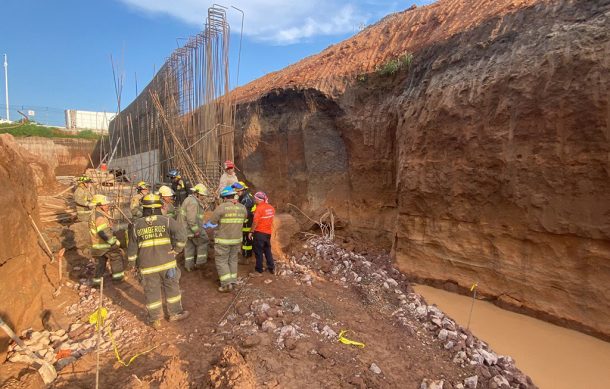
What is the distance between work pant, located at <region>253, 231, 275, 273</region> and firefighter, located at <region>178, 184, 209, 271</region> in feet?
3.41

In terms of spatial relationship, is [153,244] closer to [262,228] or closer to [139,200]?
[262,228]

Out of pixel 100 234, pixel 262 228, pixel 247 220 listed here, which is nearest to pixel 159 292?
pixel 100 234

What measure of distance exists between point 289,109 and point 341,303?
19.4 feet

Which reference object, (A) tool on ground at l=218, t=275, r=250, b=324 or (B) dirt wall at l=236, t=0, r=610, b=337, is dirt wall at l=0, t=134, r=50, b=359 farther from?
(B) dirt wall at l=236, t=0, r=610, b=337

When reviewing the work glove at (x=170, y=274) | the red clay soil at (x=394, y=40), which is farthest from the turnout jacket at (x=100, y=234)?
the red clay soil at (x=394, y=40)

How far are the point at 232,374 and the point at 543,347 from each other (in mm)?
3435

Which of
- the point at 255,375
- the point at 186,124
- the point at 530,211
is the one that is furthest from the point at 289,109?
the point at 255,375

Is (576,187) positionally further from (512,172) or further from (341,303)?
(341,303)

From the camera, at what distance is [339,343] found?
4.00m

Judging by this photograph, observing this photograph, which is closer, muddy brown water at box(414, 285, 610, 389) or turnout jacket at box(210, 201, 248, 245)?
muddy brown water at box(414, 285, 610, 389)

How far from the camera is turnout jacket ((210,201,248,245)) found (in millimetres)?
5449

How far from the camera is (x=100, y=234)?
558cm

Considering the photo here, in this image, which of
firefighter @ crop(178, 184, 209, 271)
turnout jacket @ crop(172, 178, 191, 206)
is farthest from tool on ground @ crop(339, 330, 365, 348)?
turnout jacket @ crop(172, 178, 191, 206)

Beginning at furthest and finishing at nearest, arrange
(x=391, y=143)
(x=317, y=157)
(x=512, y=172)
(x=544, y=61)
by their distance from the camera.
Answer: (x=317, y=157)
(x=391, y=143)
(x=512, y=172)
(x=544, y=61)
